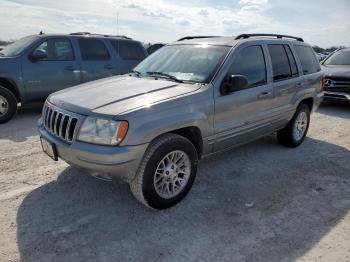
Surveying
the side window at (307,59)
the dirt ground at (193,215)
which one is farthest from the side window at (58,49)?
the side window at (307,59)

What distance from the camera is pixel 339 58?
10.9m

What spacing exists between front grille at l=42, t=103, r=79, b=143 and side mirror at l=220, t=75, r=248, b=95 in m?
1.70

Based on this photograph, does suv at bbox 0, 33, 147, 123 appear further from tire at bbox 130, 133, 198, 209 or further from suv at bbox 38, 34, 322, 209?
tire at bbox 130, 133, 198, 209

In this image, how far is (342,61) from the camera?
1077cm

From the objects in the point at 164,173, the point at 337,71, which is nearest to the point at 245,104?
the point at 164,173

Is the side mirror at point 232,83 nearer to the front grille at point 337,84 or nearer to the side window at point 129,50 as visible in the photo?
the side window at point 129,50

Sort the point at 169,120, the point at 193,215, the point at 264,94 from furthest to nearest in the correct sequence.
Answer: the point at 264,94, the point at 193,215, the point at 169,120

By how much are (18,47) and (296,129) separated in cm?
584

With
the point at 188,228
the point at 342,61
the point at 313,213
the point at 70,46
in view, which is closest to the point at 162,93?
the point at 188,228

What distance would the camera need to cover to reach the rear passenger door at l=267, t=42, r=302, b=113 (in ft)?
16.6

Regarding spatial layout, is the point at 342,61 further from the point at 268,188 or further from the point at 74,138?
the point at 74,138

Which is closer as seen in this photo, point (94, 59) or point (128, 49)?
point (94, 59)

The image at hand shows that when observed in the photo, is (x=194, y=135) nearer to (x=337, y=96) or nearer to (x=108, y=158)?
(x=108, y=158)

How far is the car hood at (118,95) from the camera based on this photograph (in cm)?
339
